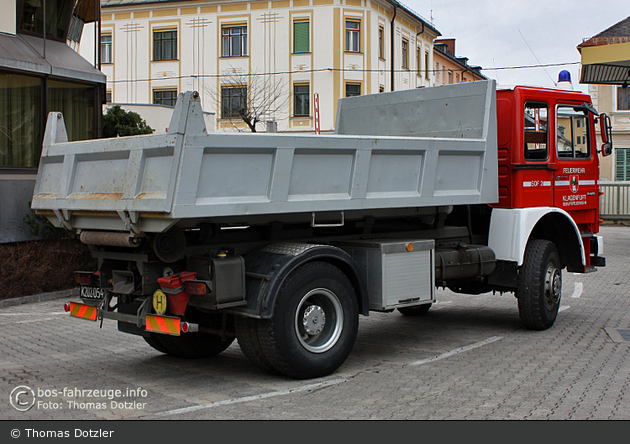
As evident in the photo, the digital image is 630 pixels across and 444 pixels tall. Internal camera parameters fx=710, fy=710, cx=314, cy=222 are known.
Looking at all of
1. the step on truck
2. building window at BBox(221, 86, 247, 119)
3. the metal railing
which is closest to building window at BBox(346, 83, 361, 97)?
building window at BBox(221, 86, 247, 119)

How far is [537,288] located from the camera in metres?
8.11

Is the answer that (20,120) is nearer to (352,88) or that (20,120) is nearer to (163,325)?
(163,325)

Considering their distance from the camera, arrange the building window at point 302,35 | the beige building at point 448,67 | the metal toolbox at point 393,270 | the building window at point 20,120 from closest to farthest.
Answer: the metal toolbox at point 393,270, the building window at point 20,120, the building window at point 302,35, the beige building at point 448,67

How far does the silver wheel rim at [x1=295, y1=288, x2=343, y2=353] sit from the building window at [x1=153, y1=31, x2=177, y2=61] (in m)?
35.4

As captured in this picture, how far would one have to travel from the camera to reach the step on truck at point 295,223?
5512mm

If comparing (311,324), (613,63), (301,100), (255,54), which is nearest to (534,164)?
(311,324)

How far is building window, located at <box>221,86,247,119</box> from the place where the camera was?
37562 millimetres

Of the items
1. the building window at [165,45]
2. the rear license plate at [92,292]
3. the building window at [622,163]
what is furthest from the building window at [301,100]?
the rear license plate at [92,292]

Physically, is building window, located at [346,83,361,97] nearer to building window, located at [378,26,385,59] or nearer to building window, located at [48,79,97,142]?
building window, located at [378,26,385,59]

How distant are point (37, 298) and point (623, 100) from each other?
3039 centimetres

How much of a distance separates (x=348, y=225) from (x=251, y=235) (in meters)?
1.11

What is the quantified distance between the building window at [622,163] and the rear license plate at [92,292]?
3193cm

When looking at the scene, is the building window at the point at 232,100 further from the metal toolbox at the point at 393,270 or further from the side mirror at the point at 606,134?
the metal toolbox at the point at 393,270

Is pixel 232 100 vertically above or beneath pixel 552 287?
above
